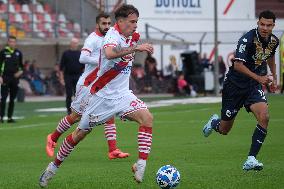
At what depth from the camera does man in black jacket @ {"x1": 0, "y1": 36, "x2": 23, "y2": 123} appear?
25.5 metres

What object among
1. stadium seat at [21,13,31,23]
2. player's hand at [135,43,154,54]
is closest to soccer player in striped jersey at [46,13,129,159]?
player's hand at [135,43,154,54]

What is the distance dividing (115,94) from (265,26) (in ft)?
8.29

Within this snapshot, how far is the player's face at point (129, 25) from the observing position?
475 inches

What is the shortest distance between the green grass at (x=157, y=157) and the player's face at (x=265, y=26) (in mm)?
1836

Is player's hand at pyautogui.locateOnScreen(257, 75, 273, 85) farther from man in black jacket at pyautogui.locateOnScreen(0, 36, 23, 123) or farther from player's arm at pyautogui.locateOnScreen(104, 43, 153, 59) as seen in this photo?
man in black jacket at pyautogui.locateOnScreen(0, 36, 23, 123)

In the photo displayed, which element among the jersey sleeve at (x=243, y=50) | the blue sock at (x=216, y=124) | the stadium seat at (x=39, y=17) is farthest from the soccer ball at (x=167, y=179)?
the stadium seat at (x=39, y=17)

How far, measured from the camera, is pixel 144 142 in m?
11.8

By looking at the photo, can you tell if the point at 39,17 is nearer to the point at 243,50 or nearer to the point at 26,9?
the point at 26,9

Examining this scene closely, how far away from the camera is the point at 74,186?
1172cm

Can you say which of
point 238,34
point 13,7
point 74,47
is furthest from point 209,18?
point 74,47

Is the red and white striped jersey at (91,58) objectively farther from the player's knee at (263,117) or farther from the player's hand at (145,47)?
the player's hand at (145,47)

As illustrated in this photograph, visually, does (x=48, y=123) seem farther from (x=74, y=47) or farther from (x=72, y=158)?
(x=72, y=158)

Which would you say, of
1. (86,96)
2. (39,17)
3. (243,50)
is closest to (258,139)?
(243,50)

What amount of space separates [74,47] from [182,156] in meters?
11.9
